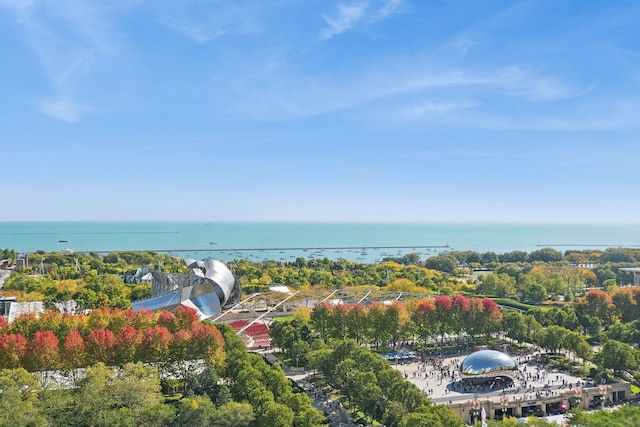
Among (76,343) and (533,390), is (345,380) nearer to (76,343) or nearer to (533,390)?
(533,390)

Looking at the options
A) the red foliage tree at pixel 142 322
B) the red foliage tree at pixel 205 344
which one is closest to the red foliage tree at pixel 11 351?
the red foliage tree at pixel 142 322

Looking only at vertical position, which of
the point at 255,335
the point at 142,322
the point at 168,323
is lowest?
the point at 255,335

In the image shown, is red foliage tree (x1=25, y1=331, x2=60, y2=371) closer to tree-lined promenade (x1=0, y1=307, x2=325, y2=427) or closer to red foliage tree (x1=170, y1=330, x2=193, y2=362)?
tree-lined promenade (x1=0, y1=307, x2=325, y2=427)

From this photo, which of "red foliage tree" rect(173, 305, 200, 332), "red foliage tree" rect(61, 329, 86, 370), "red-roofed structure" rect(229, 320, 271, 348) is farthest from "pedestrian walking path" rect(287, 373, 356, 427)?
"red foliage tree" rect(61, 329, 86, 370)

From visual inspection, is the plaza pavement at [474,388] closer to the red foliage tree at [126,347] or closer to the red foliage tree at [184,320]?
the red foliage tree at [184,320]

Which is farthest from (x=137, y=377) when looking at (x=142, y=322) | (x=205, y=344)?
(x=142, y=322)

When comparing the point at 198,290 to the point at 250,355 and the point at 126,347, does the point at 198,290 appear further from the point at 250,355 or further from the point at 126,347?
the point at 250,355
